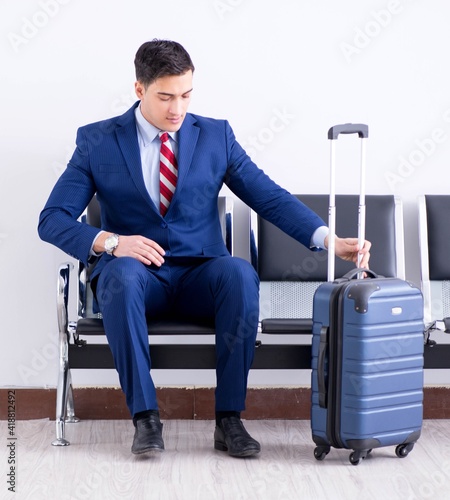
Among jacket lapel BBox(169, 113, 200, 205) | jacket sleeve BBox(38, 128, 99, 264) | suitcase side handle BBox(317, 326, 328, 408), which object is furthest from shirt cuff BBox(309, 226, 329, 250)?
jacket sleeve BBox(38, 128, 99, 264)

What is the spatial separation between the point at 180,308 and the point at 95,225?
1.61 ft

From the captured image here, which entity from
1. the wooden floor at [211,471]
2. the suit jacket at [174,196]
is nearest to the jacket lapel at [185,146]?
the suit jacket at [174,196]

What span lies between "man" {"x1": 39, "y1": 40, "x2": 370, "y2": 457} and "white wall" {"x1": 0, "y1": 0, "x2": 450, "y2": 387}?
1.21 feet

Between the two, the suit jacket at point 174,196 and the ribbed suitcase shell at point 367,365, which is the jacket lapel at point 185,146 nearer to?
the suit jacket at point 174,196

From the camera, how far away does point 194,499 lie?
2.07 meters

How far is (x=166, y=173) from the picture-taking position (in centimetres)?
271

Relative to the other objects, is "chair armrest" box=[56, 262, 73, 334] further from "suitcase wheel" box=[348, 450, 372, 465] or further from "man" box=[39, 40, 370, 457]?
"suitcase wheel" box=[348, 450, 372, 465]

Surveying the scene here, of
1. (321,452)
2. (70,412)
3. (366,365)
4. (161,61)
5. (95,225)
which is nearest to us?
(366,365)

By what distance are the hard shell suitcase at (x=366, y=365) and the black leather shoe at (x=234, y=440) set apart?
18 centimetres

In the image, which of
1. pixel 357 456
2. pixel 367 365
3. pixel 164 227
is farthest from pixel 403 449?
pixel 164 227

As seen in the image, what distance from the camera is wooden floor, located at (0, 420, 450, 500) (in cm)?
212

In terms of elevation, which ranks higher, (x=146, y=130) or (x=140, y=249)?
(x=146, y=130)

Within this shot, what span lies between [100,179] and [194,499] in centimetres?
107

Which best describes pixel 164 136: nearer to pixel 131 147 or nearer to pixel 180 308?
pixel 131 147
